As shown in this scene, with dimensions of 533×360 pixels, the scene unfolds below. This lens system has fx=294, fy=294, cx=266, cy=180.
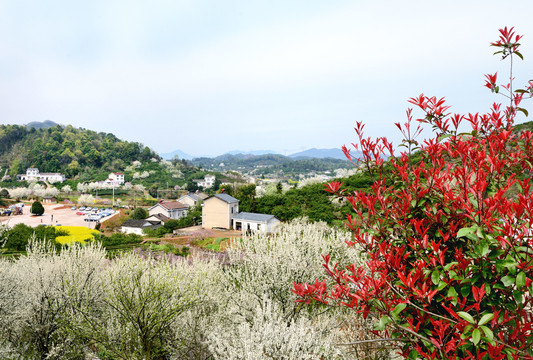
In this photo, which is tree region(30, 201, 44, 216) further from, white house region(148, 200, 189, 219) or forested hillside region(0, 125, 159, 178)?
forested hillside region(0, 125, 159, 178)

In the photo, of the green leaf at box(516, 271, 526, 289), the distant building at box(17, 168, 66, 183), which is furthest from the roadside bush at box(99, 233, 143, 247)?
the distant building at box(17, 168, 66, 183)

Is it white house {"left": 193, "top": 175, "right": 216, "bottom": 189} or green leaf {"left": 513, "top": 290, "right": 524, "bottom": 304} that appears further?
white house {"left": 193, "top": 175, "right": 216, "bottom": 189}

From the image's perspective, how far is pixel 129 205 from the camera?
72188 mm

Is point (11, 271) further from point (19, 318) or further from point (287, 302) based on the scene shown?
point (287, 302)

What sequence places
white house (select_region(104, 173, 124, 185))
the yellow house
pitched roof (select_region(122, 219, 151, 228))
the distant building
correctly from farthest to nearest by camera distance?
the distant building < white house (select_region(104, 173, 124, 185)) < pitched roof (select_region(122, 219, 151, 228)) < the yellow house

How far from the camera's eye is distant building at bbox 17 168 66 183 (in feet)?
334

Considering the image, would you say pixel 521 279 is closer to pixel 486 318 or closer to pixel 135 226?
pixel 486 318

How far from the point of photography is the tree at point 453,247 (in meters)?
1.99

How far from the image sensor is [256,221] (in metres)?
39.2

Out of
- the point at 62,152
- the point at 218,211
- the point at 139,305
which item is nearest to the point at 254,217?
the point at 218,211

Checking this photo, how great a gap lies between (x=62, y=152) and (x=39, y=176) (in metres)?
18.1

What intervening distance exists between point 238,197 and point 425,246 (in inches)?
1783

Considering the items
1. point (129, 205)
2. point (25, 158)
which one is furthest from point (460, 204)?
point (25, 158)

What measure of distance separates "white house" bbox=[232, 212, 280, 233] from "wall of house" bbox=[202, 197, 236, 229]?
3.98 ft
